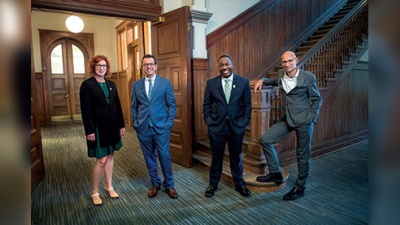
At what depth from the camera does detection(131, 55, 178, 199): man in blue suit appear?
288cm

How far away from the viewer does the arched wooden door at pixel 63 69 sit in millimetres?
7938

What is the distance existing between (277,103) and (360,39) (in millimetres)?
2348

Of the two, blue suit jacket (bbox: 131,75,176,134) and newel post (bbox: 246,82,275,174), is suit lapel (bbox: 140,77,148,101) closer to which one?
blue suit jacket (bbox: 131,75,176,134)

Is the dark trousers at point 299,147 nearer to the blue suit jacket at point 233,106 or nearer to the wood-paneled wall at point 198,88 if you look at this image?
the blue suit jacket at point 233,106

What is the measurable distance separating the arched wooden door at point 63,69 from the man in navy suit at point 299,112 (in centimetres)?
712

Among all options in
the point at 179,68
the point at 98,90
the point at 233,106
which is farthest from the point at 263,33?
the point at 98,90

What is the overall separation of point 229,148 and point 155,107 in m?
0.88

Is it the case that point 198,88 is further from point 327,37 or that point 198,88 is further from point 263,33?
point 327,37

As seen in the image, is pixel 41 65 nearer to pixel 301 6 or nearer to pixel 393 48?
pixel 301 6

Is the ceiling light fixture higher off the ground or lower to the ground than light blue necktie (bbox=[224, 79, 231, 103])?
higher

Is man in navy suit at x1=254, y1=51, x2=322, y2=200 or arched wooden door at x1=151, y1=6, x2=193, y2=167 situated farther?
arched wooden door at x1=151, y1=6, x2=193, y2=167

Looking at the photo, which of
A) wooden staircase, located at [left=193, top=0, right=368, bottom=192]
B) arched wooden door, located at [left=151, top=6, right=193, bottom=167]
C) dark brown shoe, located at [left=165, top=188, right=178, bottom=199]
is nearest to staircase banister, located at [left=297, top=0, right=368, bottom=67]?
wooden staircase, located at [left=193, top=0, right=368, bottom=192]

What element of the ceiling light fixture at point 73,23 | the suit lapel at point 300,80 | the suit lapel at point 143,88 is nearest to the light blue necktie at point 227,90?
the suit lapel at point 300,80

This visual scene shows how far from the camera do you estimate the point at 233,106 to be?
2779mm
